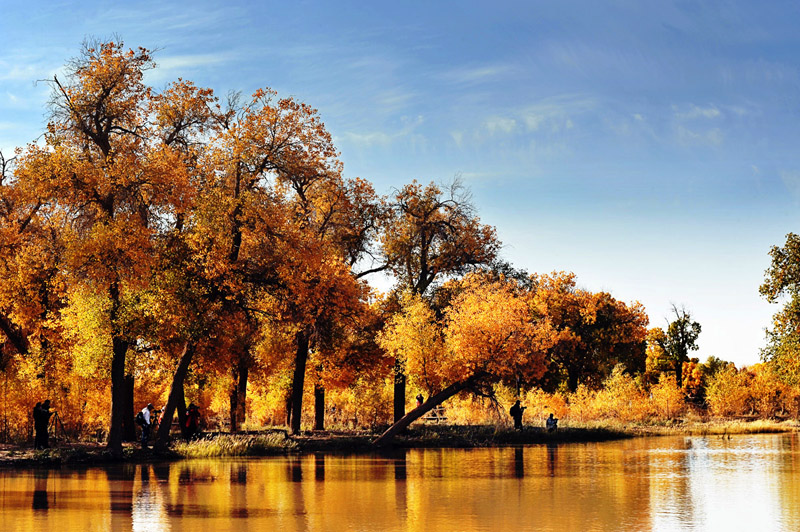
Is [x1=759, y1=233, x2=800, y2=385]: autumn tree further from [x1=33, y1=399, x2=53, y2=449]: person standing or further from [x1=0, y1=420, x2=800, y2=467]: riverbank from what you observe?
[x1=33, y1=399, x2=53, y2=449]: person standing

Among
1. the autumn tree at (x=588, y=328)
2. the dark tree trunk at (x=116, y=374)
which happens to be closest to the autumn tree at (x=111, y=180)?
the dark tree trunk at (x=116, y=374)

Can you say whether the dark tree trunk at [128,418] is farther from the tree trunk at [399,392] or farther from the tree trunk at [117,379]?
the tree trunk at [399,392]

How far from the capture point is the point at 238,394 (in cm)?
4991

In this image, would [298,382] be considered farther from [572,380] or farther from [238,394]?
[572,380]

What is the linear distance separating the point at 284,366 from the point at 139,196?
19725 millimetres

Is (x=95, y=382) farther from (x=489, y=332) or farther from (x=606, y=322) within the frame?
(x=606, y=322)

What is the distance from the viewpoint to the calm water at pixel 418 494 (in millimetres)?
16984

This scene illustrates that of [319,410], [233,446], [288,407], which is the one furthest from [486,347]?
[288,407]

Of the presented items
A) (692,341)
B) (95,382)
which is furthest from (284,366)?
(692,341)

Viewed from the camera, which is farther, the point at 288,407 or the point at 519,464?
the point at 288,407

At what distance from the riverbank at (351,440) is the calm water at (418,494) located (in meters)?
2.44

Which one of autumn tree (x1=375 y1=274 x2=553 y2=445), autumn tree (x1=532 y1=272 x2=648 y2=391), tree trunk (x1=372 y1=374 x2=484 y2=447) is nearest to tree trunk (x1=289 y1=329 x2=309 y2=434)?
tree trunk (x1=372 y1=374 x2=484 y2=447)

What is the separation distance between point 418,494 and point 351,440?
20.0 meters

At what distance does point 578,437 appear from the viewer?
4838cm
